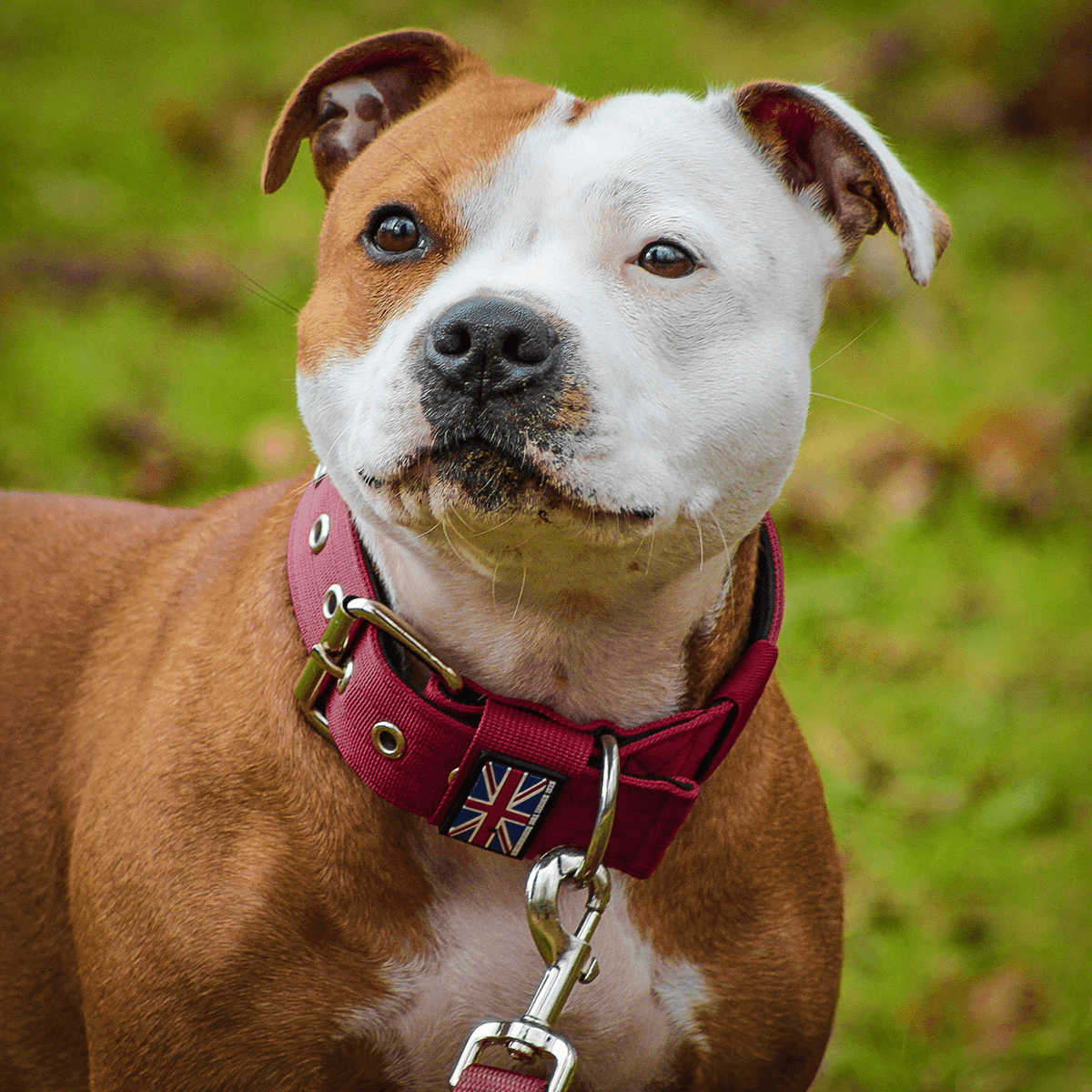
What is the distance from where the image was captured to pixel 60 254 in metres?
5.62

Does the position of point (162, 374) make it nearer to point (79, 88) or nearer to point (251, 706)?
point (79, 88)

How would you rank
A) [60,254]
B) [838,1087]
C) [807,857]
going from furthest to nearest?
[60,254] → [838,1087] → [807,857]

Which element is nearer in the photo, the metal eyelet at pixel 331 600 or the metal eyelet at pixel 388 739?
the metal eyelet at pixel 388 739

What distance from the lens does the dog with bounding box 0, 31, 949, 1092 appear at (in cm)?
175

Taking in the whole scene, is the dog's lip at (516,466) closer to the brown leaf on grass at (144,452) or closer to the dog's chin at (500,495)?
the dog's chin at (500,495)

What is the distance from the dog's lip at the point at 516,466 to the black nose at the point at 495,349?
0.07 m

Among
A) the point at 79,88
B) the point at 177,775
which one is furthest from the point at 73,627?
the point at 79,88

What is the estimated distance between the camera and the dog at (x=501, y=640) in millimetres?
1751

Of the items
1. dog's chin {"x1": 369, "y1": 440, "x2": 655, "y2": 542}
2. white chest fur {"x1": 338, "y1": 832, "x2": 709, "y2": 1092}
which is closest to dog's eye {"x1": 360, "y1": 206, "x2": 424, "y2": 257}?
dog's chin {"x1": 369, "y1": 440, "x2": 655, "y2": 542}

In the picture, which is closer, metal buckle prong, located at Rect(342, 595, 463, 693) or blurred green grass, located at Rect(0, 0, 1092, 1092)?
metal buckle prong, located at Rect(342, 595, 463, 693)

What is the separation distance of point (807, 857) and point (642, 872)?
1.32 ft

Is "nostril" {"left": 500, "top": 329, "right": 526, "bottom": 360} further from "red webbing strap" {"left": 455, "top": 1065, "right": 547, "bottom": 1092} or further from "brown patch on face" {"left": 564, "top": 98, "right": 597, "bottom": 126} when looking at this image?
"red webbing strap" {"left": 455, "top": 1065, "right": 547, "bottom": 1092}

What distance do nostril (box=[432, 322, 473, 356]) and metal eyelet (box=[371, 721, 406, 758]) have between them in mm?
538

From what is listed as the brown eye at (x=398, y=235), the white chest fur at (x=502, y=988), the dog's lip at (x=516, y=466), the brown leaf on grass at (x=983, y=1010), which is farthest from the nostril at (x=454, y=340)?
the brown leaf on grass at (x=983, y=1010)
